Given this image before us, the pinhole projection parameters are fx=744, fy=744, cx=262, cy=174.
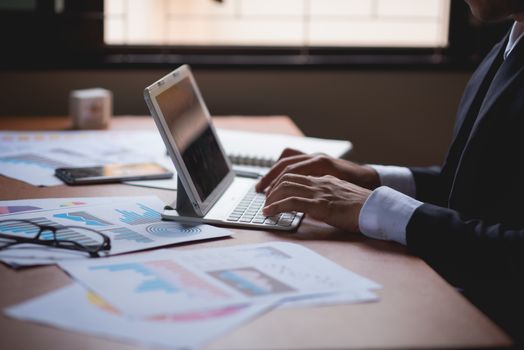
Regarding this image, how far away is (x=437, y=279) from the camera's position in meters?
1.09

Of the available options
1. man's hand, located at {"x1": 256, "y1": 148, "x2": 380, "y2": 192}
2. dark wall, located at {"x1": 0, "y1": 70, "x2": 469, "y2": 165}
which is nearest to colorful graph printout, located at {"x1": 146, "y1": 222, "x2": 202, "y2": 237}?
man's hand, located at {"x1": 256, "y1": 148, "x2": 380, "y2": 192}

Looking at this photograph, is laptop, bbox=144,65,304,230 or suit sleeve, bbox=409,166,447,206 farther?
suit sleeve, bbox=409,166,447,206

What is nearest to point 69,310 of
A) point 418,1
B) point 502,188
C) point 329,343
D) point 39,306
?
point 39,306

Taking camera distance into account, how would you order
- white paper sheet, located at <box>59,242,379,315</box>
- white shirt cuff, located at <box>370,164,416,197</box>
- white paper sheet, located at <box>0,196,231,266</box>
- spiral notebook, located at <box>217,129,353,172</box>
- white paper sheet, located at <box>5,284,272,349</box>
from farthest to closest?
spiral notebook, located at <box>217,129,353,172</box> → white shirt cuff, located at <box>370,164,416,197</box> → white paper sheet, located at <box>0,196,231,266</box> → white paper sheet, located at <box>59,242,379,315</box> → white paper sheet, located at <box>5,284,272,349</box>

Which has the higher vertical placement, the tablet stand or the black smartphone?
the tablet stand

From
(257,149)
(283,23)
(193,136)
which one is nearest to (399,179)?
(257,149)

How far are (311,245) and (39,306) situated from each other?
46 cm

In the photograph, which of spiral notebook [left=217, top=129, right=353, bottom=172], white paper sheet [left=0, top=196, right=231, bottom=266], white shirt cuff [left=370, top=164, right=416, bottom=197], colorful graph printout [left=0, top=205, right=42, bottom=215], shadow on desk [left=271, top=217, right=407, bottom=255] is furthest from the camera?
spiral notebook [left=217, top=129, right=353, bottom=172]

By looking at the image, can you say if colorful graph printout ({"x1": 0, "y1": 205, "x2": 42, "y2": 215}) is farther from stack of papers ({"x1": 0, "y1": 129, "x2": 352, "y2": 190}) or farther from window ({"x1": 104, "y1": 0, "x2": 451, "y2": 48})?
window ({"x1": 104, "y1": 0, "x2": 451, "y2": 48})

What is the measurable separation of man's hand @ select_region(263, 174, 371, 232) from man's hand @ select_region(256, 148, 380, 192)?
0.36ft

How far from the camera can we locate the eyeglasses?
1.14 m

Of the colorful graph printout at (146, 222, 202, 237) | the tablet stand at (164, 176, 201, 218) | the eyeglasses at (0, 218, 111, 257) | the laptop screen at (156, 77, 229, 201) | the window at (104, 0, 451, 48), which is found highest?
the window at (104, 0, 451, 48)

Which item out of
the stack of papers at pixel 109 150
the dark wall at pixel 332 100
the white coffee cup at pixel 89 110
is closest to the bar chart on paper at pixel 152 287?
the stack of papers at pixel 109 150

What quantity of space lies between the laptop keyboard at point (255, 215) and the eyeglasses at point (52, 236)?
253mm
